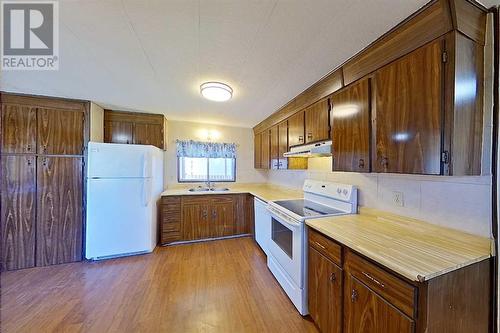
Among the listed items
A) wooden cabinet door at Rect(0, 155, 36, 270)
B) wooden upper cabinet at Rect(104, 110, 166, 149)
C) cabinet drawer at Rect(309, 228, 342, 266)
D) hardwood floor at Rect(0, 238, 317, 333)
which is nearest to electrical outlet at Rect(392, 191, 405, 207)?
cabinet drawer at Rect(309, 228, 342, 266)

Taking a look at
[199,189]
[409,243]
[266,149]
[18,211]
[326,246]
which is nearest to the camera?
[409,243]

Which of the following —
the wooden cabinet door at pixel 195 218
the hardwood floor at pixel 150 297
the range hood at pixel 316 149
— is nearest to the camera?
the hardwood floor at pixel 150 297

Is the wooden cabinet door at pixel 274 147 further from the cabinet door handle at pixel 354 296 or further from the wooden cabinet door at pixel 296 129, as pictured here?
the cabinet door handle at pixel 354 296

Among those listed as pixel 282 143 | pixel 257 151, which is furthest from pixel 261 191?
pixel 282 143

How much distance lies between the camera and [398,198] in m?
1.64

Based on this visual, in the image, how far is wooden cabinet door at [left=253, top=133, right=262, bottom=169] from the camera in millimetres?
4215

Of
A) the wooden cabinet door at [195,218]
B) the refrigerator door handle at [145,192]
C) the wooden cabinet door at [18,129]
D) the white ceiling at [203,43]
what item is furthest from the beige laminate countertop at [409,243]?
the wooden cabinet door at [18,129]

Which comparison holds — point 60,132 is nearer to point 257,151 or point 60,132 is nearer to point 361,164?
point 257,151

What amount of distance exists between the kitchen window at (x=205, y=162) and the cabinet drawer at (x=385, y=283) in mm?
3494

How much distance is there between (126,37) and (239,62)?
0.89 metres

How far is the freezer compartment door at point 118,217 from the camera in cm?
280

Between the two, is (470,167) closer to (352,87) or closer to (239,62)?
(352,87)

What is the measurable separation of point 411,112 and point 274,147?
2.32 metres

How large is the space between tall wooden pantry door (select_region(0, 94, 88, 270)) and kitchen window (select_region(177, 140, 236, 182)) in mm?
1690
